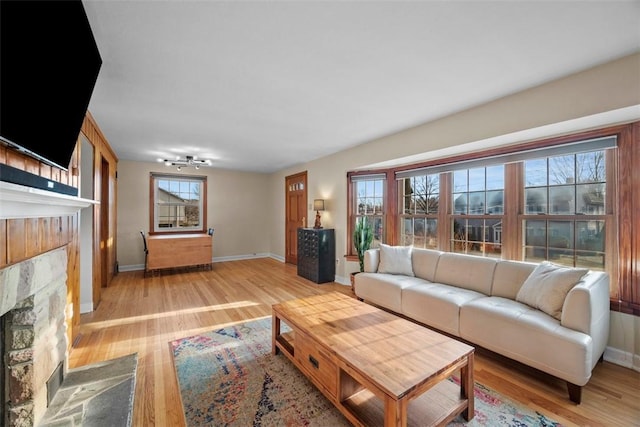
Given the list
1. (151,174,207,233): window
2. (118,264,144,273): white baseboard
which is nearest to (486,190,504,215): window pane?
(151,174,207,233): window

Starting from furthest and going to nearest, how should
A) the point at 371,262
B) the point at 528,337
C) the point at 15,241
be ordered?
the point at 371,262 → the point at 528,337 → the point at 15,241

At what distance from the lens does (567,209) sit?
2.58 metres

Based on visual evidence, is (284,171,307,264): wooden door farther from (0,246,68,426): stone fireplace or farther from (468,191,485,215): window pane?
(0,246,68,426): stone fireplace

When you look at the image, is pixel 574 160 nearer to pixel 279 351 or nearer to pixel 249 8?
pixel 249 8

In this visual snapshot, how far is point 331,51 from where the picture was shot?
1754mm

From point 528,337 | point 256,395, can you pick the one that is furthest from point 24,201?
point 528,337

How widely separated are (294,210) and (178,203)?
8.97ft

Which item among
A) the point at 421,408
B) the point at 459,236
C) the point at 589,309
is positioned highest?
the point at 459,236

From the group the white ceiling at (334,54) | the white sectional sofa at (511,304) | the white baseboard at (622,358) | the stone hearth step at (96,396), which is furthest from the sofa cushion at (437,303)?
the stone hearth step at (96,396)

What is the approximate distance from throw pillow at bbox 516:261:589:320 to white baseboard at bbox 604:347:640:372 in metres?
0.74

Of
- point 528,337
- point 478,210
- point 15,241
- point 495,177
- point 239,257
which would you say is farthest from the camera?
point 239,257

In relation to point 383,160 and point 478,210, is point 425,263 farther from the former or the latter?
point 383,160

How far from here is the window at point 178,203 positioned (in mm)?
5793

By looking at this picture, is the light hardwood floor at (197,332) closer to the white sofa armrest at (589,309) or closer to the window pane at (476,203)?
the white sofa armrest at (589,309)
